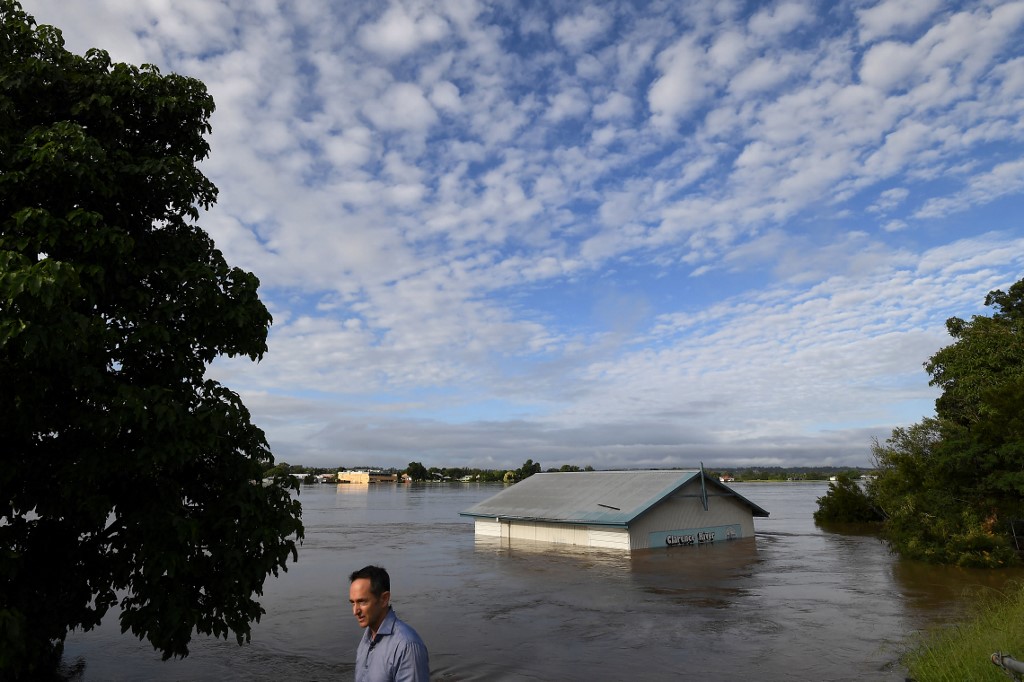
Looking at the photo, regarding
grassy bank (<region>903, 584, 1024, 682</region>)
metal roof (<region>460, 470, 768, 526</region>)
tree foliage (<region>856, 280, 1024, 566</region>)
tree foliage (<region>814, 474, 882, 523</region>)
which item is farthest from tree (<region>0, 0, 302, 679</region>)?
tree foliage (<region>814, 474, 882, 523</region>)

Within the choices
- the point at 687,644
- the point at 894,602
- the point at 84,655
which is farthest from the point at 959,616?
the point at 84,655

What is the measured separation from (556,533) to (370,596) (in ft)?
107

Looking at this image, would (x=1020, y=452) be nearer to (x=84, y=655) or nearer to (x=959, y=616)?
(x=959, y=616)

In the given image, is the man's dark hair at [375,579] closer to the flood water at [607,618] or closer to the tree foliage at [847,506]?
the flood water at [607,618]

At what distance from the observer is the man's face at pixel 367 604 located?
444 centimetres

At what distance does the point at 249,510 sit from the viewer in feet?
29.7

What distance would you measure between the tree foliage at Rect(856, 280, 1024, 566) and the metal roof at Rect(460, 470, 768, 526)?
9.72m

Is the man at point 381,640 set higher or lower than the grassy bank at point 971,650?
higher

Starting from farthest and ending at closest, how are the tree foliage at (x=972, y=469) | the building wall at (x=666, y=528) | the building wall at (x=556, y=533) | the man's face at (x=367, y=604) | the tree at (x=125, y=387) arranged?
the building wall at (x=666, y=528)
the building wall at (x=556, y=533)
the tree foliage at (x=972, y=469)
the tree at (x=125, y=387)
the man's face at (x=367, y=604)

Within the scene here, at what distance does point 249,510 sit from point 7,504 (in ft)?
10.7

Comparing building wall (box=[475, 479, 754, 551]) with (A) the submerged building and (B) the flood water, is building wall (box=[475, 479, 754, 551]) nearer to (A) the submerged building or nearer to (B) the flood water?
(A) the submerged building

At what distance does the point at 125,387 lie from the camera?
8.02 meters

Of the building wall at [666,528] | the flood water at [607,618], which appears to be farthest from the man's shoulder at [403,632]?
the building wall at [666,528]

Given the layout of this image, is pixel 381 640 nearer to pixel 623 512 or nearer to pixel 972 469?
pixel 623 512
